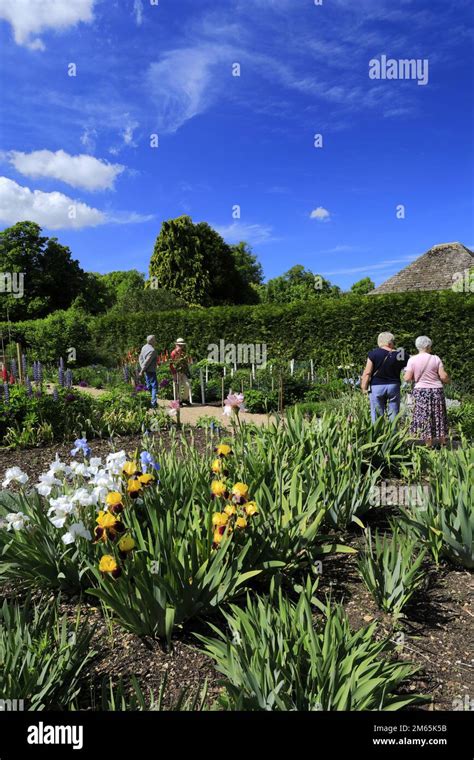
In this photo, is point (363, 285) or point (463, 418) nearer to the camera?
point (463, 418)

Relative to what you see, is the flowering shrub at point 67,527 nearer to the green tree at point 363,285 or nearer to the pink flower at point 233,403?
the pink flower at point 233,403

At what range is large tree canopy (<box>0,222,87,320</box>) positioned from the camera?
1300 inches

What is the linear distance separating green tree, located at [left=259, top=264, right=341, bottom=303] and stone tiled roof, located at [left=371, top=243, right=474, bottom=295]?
3186cm

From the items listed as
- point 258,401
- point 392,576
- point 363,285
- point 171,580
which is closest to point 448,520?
point 392,576

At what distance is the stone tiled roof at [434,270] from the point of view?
1972 cm

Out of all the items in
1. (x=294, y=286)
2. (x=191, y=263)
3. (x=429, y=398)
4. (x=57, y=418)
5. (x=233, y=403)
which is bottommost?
(x=57, y=418)

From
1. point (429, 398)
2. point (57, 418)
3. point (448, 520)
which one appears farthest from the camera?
point (57, 418)

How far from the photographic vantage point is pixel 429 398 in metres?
6.05

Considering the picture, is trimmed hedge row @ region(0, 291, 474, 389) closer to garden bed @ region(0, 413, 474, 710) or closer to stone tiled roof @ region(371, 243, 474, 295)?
stone tiled roof @ region(371, 243, 474, 295)

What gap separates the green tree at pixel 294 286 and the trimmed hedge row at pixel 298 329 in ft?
113

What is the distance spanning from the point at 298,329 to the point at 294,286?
1731 inches

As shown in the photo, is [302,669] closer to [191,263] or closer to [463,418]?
[463,418]

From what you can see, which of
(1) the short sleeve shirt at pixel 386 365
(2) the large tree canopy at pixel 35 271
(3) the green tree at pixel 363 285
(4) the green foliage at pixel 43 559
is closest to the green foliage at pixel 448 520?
(4) the green foliage at pixel 43 559
